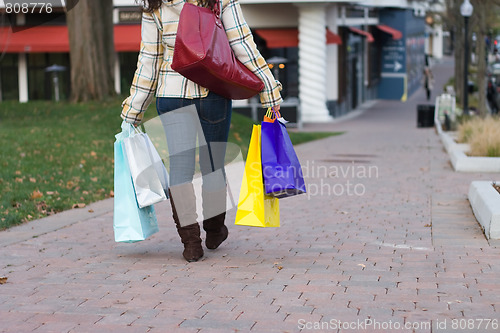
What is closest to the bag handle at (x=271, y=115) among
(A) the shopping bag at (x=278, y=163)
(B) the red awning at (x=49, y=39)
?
(A) the shopping bag at (x=278, y=163)

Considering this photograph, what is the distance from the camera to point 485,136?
42.3 feet

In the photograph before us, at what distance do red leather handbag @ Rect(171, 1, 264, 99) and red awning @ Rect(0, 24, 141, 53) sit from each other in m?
27.4

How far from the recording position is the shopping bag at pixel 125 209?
5801 millimetres

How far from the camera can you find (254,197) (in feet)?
18.5

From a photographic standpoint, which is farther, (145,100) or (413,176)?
(413,176)

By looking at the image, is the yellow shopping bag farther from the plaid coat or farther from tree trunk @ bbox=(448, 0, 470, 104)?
tree trunk @ bbox=(448, 0, 470, 104)

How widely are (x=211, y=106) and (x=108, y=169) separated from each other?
6321 millimetres

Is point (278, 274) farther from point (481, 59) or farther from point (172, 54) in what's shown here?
point (481, 59)

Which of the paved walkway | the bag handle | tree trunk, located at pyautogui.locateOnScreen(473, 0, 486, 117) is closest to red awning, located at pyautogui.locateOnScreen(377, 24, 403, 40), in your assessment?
tree trunk, located at pyautogui.locateOnScreen(473, 0, 486, 117)

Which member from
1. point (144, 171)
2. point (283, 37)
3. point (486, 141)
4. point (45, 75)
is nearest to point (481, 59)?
point (283, 37)

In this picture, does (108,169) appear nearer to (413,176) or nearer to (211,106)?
(413,176)

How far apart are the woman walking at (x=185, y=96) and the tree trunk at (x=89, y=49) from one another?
1351 cm

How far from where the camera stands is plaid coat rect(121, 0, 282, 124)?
5.58m

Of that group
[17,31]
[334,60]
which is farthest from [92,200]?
[17,31]
